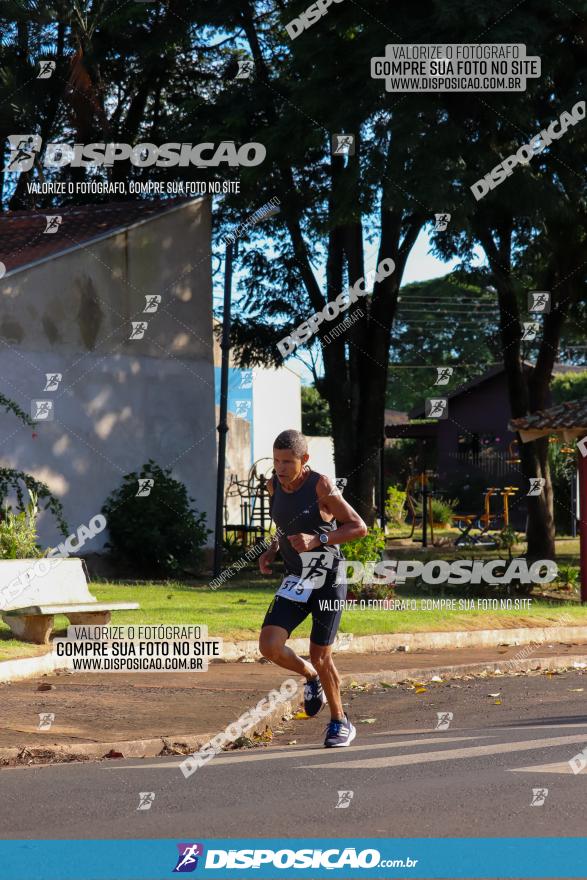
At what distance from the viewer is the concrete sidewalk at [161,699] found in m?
9.16

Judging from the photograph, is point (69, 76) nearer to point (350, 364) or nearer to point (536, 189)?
point (350, 364)

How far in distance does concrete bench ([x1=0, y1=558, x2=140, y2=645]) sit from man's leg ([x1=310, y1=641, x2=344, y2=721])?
16.7ft

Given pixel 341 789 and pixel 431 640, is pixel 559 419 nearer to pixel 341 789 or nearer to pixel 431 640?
pixel 431 640

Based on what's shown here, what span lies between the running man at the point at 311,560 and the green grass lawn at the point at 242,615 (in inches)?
181

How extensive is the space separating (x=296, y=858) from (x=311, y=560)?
3207mm

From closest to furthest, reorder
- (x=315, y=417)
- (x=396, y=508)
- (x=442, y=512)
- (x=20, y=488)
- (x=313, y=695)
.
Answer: (x=313, y=695) < (x=20, y=488) < (x=442, y=512) < (x=396, y=508) < (x=315, y=417)

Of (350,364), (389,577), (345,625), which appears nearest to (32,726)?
(345,625)

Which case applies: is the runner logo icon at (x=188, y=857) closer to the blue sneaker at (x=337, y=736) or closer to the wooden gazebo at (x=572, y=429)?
the blue sneaker at (x=337, y=736)

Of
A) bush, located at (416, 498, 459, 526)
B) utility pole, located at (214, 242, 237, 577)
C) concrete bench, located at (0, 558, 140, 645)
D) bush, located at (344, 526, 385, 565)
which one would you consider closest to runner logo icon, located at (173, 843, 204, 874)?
concrete bench, located at (0, 558, 140, 645)

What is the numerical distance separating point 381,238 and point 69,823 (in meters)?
20.2

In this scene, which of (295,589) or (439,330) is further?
(439,330)

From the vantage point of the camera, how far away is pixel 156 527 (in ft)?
75.8

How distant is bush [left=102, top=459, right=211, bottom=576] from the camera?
23.1 m

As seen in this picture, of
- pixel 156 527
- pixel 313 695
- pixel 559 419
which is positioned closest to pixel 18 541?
pixel 313 695
